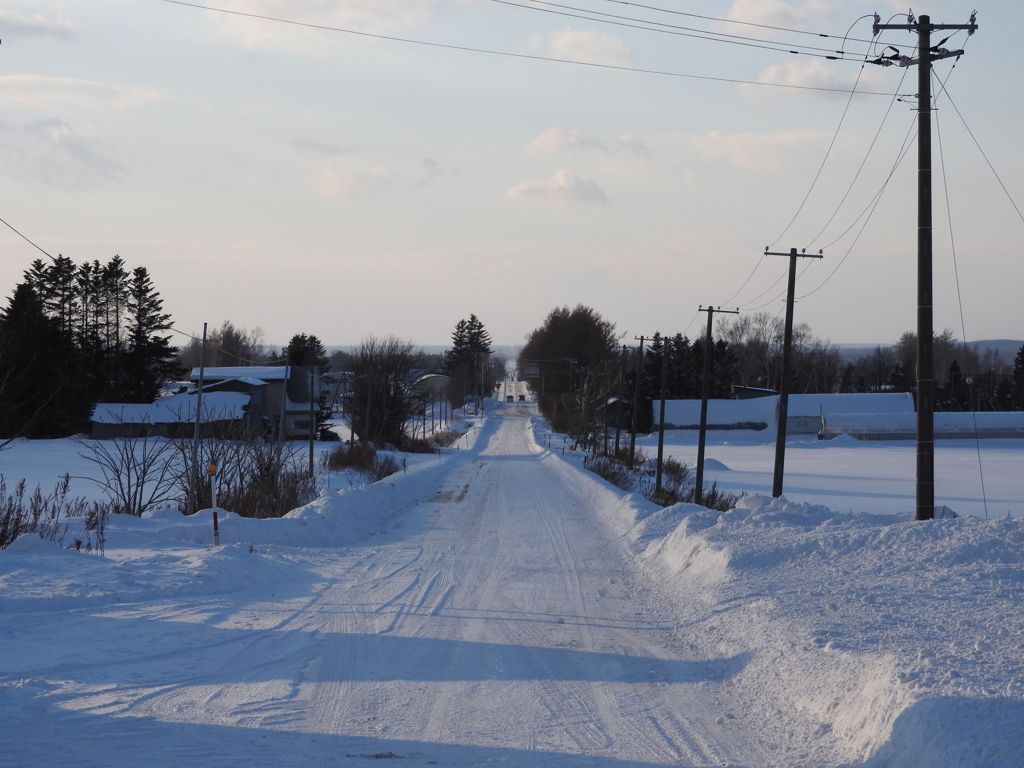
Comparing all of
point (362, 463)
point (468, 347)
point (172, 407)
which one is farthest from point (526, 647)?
point (468, 347)

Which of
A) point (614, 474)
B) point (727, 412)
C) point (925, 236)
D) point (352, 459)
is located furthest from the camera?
point (727, 412)

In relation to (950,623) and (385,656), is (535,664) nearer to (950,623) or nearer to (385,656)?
(385,656)

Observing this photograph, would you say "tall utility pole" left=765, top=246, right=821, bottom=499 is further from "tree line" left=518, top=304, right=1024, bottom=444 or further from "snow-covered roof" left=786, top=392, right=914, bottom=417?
"snow-covered roof" left=786, top=392, right=914, bottom=417

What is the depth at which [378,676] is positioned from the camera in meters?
7.49

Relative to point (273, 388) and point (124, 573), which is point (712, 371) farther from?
point (124, 573)

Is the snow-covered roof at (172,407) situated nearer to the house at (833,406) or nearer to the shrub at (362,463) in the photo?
the shrub at (362,463)

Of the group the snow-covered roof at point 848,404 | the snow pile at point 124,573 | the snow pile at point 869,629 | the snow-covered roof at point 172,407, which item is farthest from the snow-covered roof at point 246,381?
the snow pile at point 869,629

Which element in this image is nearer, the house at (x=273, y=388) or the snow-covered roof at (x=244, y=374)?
the house at (x=273, y=388)

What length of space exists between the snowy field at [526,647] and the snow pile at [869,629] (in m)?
0.03

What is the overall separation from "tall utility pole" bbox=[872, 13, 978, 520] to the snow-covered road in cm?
674

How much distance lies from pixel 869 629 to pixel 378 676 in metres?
4.56

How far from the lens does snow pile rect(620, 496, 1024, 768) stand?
212 inches

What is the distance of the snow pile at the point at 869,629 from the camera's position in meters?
5.39

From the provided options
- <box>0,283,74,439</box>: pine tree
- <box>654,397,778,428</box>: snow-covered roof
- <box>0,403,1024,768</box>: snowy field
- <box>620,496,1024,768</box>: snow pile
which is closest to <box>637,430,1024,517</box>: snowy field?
<box>654,397,778,428</box>: snow-covered roof
